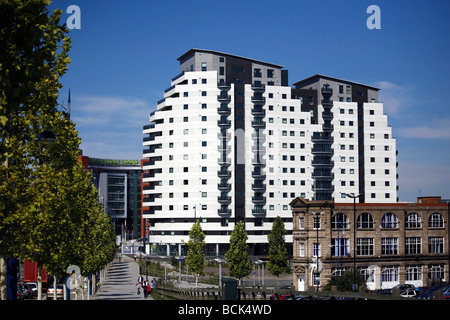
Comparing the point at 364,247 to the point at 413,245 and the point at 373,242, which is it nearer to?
the point at 373,242

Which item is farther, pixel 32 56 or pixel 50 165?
pixel 50 165

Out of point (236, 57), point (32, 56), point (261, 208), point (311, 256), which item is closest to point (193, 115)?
point (236, 57)

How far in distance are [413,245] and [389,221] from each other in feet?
19.5

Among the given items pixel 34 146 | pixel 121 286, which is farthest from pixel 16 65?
pixel 121 286

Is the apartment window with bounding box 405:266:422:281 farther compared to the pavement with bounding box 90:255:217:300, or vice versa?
the apartment window with bounding box 405:266:422:281

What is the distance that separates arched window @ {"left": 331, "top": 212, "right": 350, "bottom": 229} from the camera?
8481cm

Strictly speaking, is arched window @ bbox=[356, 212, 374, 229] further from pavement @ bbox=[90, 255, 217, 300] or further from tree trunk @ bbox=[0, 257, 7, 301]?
tree trunk @ bbox=[0, 257, 7, 301]

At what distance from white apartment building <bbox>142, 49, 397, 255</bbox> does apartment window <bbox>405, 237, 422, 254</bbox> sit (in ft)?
172

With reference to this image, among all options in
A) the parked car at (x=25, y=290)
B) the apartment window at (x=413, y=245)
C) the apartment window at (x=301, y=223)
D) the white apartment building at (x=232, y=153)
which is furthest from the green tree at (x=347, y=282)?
the white apartment building at (x=232, y=153)

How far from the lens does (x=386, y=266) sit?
288 ft

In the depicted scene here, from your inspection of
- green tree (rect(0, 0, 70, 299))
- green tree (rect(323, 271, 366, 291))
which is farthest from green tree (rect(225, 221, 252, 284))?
green tree (rect(0, 0, 70, 299))

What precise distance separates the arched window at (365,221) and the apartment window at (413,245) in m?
7.16
